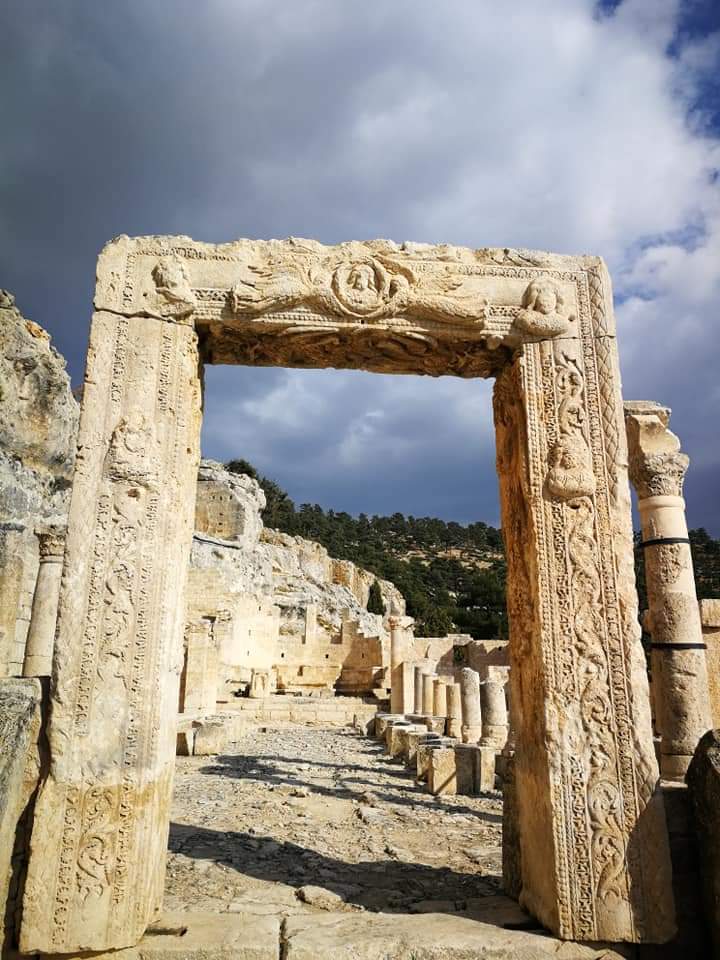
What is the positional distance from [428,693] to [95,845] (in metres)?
14.2

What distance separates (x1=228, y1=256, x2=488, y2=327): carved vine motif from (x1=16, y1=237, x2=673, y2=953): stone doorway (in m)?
0.01

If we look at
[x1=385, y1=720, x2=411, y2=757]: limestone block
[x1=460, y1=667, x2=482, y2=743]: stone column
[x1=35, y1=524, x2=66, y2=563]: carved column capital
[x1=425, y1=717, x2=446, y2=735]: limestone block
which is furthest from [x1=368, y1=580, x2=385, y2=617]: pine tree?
[x1=35, y1=524, x2=66, y2=563]: carved column capital

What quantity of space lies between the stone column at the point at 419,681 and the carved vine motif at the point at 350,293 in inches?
591

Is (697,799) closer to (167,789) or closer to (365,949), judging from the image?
(365,949)

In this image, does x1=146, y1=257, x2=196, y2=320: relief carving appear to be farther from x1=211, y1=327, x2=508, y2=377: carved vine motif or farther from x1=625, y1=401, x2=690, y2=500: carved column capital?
x1=625, y1=401, x2=690, y2=500: carved column capital

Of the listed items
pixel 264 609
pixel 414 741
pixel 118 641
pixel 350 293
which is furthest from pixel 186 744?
pixel 264 609

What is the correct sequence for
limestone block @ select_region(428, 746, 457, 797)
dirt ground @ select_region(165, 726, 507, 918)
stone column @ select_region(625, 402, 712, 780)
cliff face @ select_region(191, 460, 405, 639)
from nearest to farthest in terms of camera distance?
dirt ground @ select_region(165, 726, 507, 918)
stone column @ select_region(625, 402, 712, 780)
limestone block @ select_region(428, 746, 457, 797)
cliff face @ select_region(191, 460, 405, 639)

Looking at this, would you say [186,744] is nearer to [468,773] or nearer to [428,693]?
[468,773]

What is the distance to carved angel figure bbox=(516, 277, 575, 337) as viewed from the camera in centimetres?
407

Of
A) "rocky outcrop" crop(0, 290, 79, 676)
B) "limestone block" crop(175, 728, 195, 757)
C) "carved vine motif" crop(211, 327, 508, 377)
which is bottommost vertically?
"limestone block" crop(175, 728, 195, 757)

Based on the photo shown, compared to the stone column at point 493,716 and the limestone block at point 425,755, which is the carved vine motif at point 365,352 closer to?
the limestone block at point 425,755

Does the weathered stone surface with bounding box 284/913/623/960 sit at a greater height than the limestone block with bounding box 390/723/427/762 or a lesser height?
greater

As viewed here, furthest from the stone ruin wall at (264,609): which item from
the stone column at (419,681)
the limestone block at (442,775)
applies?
the limestone block at (442,775)

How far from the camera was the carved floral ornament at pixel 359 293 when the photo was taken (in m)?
3.97
